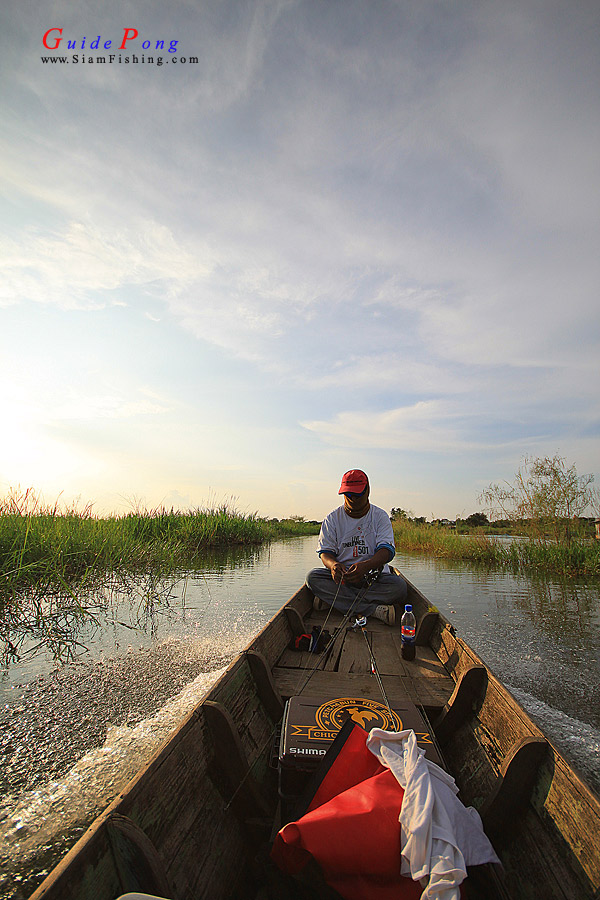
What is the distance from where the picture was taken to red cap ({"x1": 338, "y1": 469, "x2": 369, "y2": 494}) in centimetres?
494

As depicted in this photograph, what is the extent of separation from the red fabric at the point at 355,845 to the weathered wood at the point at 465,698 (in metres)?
1.15

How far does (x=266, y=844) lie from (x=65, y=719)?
2.03 metres

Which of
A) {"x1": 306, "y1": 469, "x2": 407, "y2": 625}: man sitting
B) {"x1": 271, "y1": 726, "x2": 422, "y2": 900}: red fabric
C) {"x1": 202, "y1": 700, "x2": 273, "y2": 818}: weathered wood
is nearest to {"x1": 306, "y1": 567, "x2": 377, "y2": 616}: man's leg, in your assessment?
{"x1": 306, "y1": 469, "x2": 407, "y2": 625}: man sitting

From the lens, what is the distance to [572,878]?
1.33 m

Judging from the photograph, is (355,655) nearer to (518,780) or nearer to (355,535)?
(355,535)

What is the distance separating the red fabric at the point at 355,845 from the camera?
129 cm

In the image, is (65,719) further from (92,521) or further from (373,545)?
(92,521)

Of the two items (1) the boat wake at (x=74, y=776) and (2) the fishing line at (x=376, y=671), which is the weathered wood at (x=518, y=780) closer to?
(2) the fishing line at (x=376, y=671)

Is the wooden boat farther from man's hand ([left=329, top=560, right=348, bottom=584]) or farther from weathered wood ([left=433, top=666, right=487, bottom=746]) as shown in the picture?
man's hand ([left=329, top=560, right=348, bottom=584])

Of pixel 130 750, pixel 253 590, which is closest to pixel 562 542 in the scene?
pixel 253 590

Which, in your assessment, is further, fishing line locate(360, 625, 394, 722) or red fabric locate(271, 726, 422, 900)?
fishing line locate(360, 625, 394, 722)

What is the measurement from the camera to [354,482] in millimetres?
5012

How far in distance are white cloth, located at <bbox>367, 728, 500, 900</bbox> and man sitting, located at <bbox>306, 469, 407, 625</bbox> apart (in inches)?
116

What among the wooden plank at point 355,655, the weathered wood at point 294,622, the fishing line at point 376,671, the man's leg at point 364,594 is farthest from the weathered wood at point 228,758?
the man's leg at point 364,594
